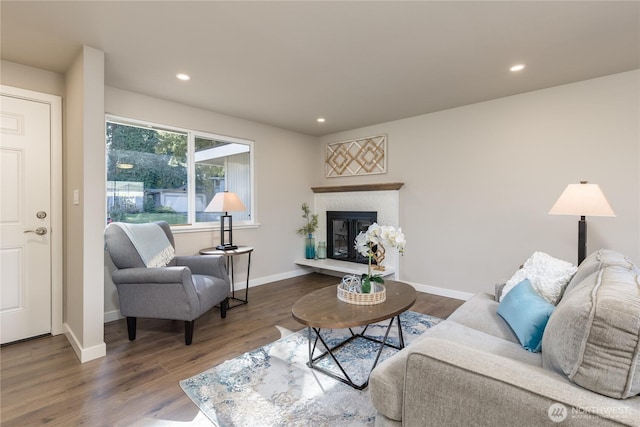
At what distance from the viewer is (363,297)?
2.03 m

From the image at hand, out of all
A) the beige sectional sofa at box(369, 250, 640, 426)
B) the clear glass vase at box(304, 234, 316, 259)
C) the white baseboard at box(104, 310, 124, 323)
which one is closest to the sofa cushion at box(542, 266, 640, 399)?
the beige sectional sofa at box(369, 250, 640, 426)

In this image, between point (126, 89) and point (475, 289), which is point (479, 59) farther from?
point (126, 89)

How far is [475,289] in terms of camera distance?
351 cm

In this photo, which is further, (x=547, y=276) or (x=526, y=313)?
(x=547, y=276)

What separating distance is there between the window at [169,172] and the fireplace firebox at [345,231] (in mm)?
1428

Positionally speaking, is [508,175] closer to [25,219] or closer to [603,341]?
[603,341]

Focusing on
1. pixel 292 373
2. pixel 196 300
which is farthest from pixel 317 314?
pixel 196 300

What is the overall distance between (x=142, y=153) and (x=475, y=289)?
4079 mm

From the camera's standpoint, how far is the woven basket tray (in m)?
2.03

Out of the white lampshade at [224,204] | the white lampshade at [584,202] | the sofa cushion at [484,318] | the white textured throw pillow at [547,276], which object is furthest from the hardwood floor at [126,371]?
the white lampshade at [584,202]

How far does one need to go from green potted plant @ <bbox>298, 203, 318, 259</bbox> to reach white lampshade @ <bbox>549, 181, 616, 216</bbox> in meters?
3.24

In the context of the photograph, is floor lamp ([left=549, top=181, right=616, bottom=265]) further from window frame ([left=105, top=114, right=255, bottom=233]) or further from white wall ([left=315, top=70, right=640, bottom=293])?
window frame ([left=105, top=114, right=255, bottom=233])

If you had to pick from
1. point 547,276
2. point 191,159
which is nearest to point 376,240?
point 547,276

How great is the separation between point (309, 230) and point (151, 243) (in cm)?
255
